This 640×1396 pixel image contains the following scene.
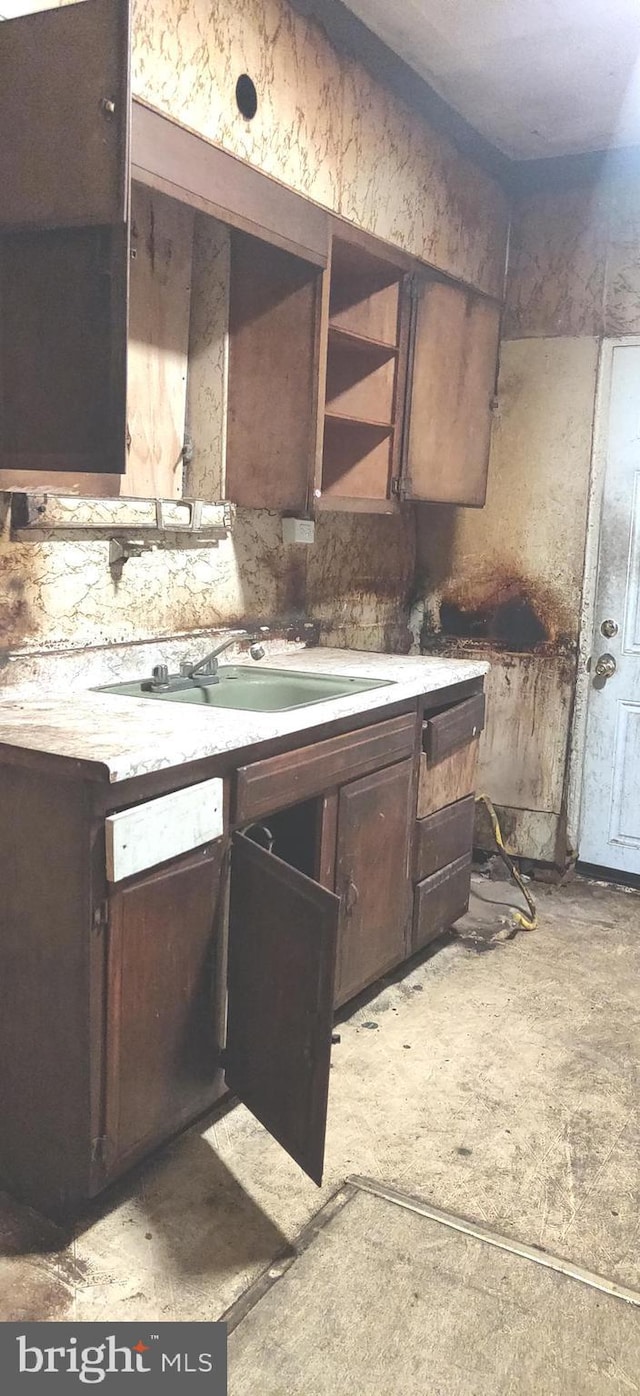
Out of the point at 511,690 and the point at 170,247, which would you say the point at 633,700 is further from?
the point at 170,247

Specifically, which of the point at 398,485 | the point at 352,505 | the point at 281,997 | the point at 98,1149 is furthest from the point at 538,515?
the point at 98,1149

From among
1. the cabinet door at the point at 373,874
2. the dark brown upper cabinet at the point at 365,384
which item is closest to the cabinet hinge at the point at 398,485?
the dark brown upper cabinet at the point at 365,384

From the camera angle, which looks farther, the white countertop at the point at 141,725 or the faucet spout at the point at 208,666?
the faucet spout at the point at 208,666

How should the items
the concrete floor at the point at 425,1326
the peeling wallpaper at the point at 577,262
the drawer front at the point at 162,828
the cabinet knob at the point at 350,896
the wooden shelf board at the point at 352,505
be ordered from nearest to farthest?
the concrete floor at the point at 425,1326
the drawer front at the point at 162,828
the cabinet knob at the point at 350,896
the wooden shelf board at the point at 352,505
the peeling wallpaper at the point at 577,262

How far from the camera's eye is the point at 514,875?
146 inches

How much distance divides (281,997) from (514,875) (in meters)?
1.90

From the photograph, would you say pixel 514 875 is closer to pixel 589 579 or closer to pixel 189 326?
pixel 589 579

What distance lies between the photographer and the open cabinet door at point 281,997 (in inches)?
73.9

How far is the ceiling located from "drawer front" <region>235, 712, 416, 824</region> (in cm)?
191

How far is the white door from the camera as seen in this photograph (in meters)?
3.74

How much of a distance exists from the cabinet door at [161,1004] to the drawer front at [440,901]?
1015 millimetres

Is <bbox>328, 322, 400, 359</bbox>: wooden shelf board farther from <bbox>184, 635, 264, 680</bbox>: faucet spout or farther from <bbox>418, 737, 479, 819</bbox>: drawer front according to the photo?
<bbox>418, 737, 479, 819</bbox>: drawer front

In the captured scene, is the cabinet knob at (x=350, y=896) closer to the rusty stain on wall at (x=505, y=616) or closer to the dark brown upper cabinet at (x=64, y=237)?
the dark brown upper cabinet at (x=64, y=237)

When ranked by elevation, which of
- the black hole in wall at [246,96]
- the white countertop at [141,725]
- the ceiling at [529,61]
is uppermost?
the ceiling at [529,61]
